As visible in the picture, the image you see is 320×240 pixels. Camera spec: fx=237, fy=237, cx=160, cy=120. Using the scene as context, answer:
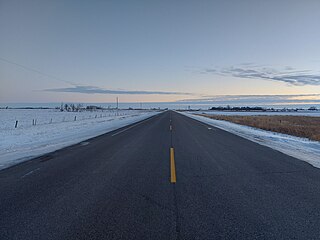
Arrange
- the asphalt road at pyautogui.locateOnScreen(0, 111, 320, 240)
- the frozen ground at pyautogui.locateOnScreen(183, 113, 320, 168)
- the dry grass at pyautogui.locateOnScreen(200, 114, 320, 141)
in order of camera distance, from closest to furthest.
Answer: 1. the asphalt road at pyautogui.locateOnScreen(0, 111, 320, 240)
2. the frozen ground at pyautogui.locateOnScreen(183, 113, 320, 168)
3. the dry grass at pyautogui.locateOnScreen(200, 114, 320, 141)

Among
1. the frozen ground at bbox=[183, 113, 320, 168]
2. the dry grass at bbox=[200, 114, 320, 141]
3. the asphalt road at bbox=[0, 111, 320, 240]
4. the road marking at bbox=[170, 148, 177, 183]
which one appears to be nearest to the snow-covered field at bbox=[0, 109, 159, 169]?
the asphalt road at bbox=[0, 111, 320, 240]

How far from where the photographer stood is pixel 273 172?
6699 millimetres

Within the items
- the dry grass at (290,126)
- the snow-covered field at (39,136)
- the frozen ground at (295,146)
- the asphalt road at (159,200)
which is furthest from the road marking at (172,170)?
the dry grass at (290,126)

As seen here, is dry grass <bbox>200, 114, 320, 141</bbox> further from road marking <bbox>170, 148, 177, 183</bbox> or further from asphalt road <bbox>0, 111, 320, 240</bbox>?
asphalt road <bbox>0, 111, 320, 240</bbox>

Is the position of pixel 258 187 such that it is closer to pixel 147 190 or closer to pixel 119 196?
pixel 147 190

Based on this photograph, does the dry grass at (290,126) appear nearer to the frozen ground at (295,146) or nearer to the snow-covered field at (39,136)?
the frozen ground at (295,146)

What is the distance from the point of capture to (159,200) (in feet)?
14.9

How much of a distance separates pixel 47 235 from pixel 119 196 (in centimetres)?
165

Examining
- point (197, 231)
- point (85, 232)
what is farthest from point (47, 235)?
point (197, 231)

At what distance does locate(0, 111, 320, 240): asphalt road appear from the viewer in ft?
11.3

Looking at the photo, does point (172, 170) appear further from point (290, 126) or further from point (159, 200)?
point (290, 126)

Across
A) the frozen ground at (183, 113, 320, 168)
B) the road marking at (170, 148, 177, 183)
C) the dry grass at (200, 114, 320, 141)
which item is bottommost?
the dry grass at (200, 114, 320, 141)

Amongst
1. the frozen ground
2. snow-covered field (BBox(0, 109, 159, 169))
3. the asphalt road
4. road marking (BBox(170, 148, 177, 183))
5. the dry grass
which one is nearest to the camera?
the asphalt road

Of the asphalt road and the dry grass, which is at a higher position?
the asphalt road
